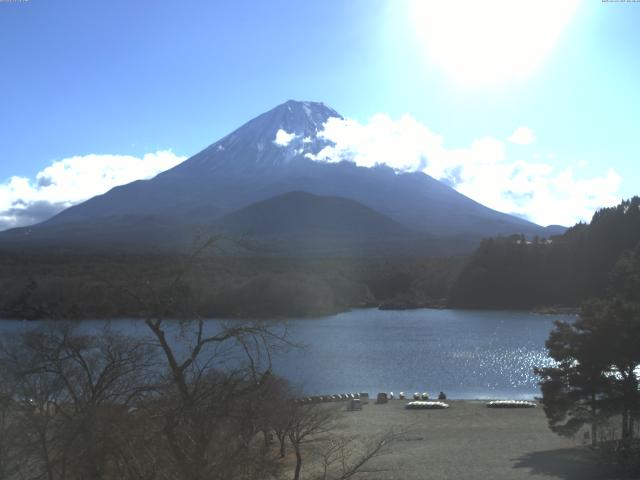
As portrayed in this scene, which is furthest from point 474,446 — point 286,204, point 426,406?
point 286,204

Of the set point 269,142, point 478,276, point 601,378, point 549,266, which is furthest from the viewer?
point 269,142

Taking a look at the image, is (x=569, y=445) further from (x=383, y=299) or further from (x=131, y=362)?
(x=383, y=299)

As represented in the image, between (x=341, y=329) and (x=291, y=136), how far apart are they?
90.6 m

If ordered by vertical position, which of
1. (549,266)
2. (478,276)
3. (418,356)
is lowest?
(418,356)

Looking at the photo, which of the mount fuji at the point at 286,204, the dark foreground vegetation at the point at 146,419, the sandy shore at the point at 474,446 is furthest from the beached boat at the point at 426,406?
the mount fuji at the point at 286,204

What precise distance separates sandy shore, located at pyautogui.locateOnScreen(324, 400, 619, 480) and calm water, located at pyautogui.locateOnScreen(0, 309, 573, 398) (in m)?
2.52

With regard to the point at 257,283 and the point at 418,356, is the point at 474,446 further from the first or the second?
the point at 257,283

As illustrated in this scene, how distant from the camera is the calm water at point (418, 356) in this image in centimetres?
2267

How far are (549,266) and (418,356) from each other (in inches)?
1322

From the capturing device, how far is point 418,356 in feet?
96.9

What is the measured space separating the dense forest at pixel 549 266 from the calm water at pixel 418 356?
39.0ft

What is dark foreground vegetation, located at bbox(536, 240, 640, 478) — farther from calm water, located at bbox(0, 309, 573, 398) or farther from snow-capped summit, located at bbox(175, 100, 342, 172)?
snow-capped summit, located at bbox(175, 100, 342, 172)

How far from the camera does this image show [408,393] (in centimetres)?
2184

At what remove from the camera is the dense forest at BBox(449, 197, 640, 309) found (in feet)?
185
